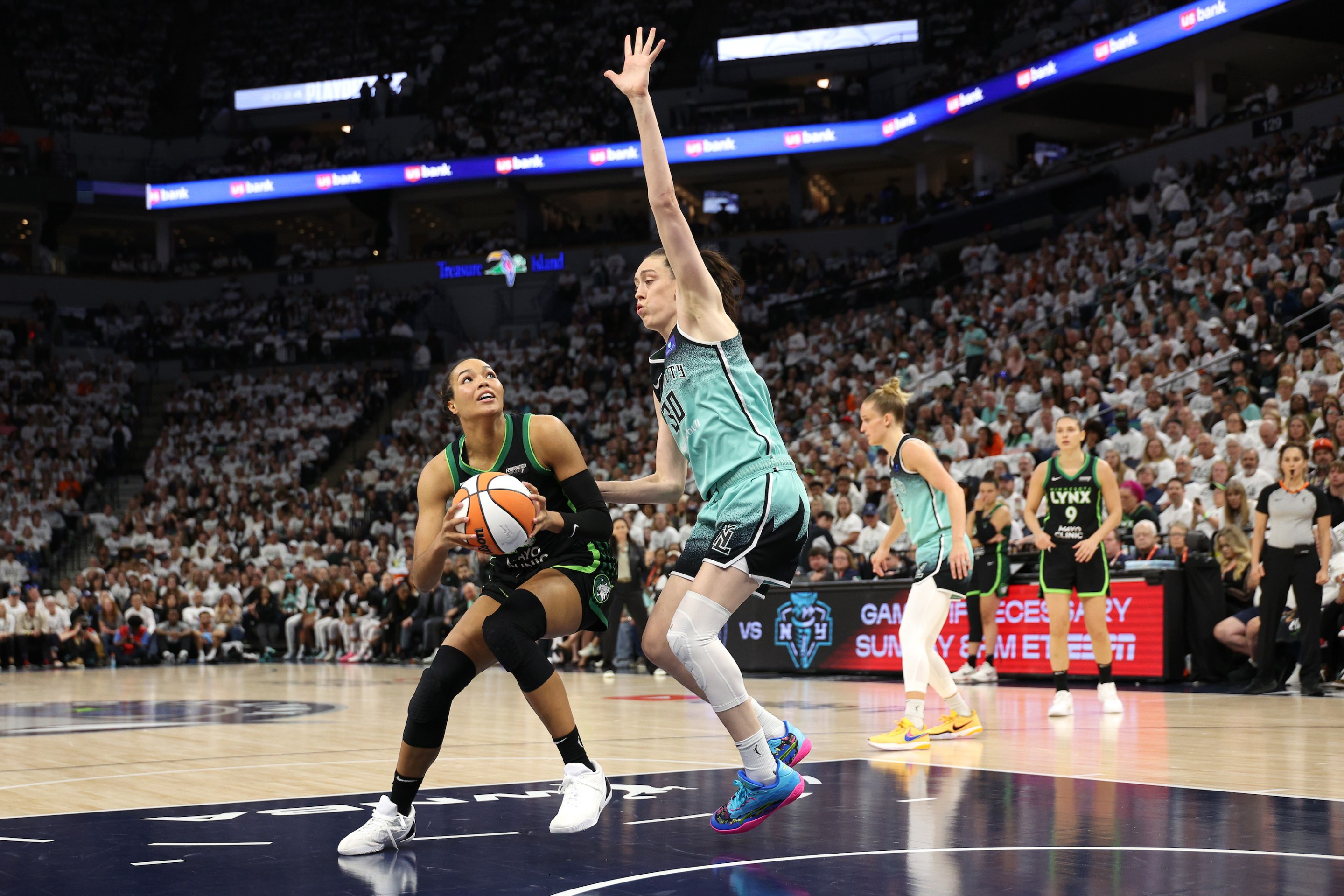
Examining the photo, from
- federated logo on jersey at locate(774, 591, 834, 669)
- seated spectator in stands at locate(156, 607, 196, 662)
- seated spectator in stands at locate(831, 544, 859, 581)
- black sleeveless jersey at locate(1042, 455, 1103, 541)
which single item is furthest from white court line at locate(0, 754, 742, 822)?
seated spectator in stands at locate(156, 607, 196, 662)

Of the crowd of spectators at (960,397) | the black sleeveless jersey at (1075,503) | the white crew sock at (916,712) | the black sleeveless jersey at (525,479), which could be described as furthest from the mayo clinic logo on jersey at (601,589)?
the crowd of spectators at (960,397)

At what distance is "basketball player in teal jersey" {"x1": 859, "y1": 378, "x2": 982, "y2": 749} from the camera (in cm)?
807

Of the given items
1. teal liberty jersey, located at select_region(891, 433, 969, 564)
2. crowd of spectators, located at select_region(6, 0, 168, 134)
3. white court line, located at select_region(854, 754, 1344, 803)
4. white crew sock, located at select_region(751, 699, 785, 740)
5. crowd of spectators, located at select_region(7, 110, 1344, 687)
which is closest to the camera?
white crew sock, located at select_region(751, 699, 785, 740)

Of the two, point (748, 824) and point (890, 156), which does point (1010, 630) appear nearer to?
point (748, 824)

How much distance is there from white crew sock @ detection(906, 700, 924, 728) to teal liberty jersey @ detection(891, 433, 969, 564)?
0.89 meters

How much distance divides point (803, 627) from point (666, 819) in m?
10.6

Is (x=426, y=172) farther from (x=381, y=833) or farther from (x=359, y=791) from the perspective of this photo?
(x=381, y=833)

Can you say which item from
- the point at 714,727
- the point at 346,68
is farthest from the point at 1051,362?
the point at 346,68

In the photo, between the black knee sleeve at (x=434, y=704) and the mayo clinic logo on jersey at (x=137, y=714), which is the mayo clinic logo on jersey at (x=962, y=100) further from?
the black knee sleeve at (x=434, y=704)

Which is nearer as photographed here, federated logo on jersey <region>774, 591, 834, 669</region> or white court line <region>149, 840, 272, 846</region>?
white court line <region>149, 840, 272, 846</region>

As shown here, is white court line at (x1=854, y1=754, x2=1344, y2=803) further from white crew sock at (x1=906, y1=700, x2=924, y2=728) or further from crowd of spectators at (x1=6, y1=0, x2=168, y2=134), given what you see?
crowd of spectators at (x1=6, y1=0, x2=168, y2=134)

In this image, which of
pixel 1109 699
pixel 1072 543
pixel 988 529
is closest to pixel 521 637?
pixel 1072 543

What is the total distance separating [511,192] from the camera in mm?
37812

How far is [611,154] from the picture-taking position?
34250mm
